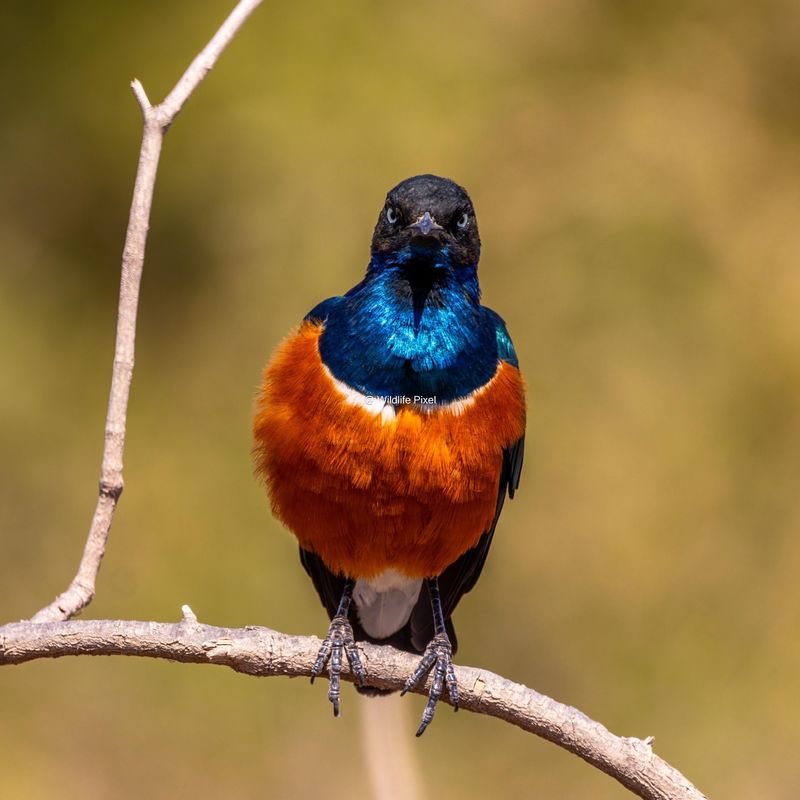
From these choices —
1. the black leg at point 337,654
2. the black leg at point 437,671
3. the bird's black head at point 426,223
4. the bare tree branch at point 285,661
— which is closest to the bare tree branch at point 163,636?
the bare tree branch at point 285,661

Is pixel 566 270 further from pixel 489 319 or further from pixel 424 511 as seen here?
pixel 424 511

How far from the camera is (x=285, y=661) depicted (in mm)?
4520

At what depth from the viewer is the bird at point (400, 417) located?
193 inches

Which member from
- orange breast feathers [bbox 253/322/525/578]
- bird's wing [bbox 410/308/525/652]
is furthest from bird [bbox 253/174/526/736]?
bird's wing [bbox 410/308/525/652]

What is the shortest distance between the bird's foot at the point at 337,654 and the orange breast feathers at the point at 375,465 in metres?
0.30

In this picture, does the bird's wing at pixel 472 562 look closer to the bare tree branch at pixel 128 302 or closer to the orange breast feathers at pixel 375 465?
the orange breast feathers at pixel 375 465

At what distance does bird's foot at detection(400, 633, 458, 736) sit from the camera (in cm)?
496

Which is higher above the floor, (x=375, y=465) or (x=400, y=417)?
(x=400, y=417)

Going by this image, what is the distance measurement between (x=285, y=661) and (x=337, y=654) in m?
0.58

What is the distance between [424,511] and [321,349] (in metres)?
0.85

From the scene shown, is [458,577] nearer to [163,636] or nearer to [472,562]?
[472,562]

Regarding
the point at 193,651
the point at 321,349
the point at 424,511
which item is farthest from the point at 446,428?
the point at 193,651

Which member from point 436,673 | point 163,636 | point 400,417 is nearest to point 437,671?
point 436,673

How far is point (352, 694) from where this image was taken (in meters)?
8.02
